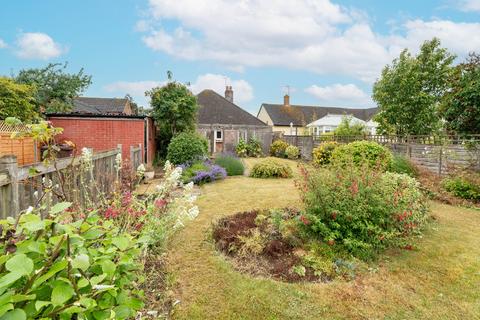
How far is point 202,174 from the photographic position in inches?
408

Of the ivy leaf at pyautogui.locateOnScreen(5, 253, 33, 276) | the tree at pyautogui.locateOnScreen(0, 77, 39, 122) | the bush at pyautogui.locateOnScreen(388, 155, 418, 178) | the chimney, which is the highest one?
the chimney

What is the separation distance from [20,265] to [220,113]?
82.1ft

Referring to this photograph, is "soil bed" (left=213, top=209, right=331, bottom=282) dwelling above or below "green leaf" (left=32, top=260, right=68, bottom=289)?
below

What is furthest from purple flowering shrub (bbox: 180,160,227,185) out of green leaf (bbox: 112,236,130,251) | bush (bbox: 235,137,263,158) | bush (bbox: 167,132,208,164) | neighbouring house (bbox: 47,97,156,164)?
bush (bbox: 235,137,263,158)

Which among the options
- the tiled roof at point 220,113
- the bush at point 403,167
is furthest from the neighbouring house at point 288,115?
the bush at point 403,167

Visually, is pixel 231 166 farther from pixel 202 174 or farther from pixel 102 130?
pixel 102 130

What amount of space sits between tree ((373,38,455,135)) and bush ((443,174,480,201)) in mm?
11703

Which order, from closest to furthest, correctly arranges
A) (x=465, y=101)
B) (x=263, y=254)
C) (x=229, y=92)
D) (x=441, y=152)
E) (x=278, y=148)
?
1. (x=263, y=254)
2. (x=441, y=152)
3. (x=465, y=101)
4. (x=278, y=148)
5. (x=229, y=92)

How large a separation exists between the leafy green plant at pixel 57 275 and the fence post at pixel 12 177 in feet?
Result: 8.17

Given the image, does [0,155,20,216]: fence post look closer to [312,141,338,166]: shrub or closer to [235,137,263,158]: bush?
[312,141,338,166]: shrub

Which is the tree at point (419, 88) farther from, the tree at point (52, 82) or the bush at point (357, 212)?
the tree at point (52, 82)

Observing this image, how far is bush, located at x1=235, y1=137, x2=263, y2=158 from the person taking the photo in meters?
21.8

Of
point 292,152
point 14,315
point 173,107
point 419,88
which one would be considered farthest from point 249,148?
point 14,315

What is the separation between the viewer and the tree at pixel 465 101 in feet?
48.1
